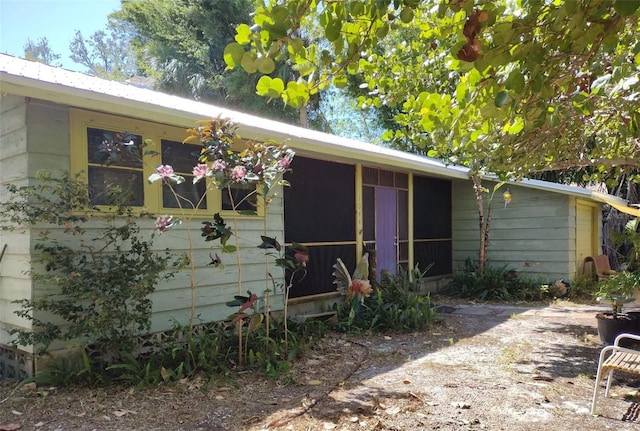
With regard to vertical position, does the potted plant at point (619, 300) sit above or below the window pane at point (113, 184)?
below

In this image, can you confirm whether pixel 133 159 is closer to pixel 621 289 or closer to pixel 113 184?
pixel 113 184

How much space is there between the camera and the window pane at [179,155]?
4766 millimetres

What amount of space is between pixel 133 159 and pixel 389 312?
149 inches

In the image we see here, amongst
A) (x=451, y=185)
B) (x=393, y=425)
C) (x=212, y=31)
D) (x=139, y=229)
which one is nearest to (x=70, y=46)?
(x=212, y=31)

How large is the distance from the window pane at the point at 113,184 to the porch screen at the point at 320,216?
2.20 metres

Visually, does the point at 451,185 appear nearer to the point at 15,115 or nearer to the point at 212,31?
the point at 15,115

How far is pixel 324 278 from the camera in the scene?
690 cm

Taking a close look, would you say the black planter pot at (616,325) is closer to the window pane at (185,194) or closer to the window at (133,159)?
the window at (133,159)

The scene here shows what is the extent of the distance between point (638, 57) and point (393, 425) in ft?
8.43

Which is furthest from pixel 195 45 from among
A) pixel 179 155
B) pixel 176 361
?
pixel 176 361

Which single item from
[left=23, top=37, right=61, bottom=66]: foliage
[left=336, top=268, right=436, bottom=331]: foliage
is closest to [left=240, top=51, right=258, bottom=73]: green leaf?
[left=336, top=268, right=436, bottom=331]: foliage

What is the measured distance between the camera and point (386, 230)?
8.35m

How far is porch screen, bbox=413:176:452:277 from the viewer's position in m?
9.16

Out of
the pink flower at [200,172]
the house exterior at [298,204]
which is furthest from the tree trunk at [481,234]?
the pink flower at [200,172]
